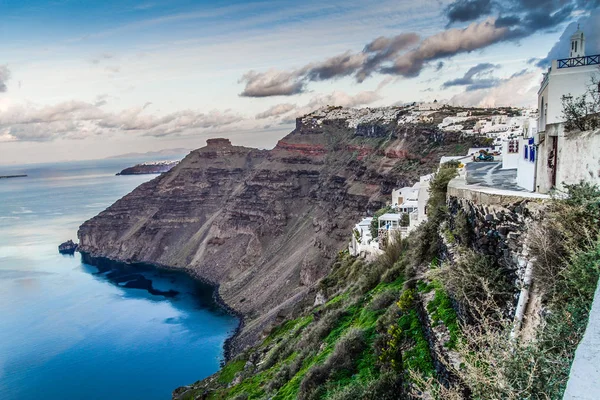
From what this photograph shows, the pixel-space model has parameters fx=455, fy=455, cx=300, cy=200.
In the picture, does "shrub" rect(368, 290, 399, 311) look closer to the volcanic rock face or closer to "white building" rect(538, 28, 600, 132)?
"white building" rect(538, 28, 600, 132)

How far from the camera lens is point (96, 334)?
5069 centimetres

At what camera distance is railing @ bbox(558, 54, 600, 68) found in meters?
10.8

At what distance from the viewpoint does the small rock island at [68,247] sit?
97375 millimetres

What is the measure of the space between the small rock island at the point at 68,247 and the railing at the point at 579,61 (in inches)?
4090

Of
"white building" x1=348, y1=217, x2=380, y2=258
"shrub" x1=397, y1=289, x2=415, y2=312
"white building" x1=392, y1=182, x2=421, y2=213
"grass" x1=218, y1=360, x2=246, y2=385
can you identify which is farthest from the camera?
"white building" x1=392, y1=182, x2=421, y2=213

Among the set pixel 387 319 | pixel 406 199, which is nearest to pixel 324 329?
pixel 387 319

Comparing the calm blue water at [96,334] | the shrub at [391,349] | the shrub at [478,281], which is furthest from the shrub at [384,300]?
the calm blue water at [96,334]

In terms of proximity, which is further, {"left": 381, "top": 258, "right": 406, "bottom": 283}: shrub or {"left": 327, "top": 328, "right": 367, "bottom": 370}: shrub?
{"left": 381, "top": 258, "right": 406, "bottom": 283}: shrub

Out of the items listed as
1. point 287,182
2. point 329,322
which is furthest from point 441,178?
point 287,182

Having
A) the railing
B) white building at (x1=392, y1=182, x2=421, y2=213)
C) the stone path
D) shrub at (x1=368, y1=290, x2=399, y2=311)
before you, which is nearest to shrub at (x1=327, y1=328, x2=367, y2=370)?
shrub at (x1=368, y1=290, x2=399, y2=311)

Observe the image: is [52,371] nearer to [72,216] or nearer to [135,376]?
[135,376]

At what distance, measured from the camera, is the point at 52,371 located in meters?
41.9

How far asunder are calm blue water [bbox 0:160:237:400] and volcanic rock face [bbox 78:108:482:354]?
4.77m

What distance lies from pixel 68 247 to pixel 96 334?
5541 centimetres
